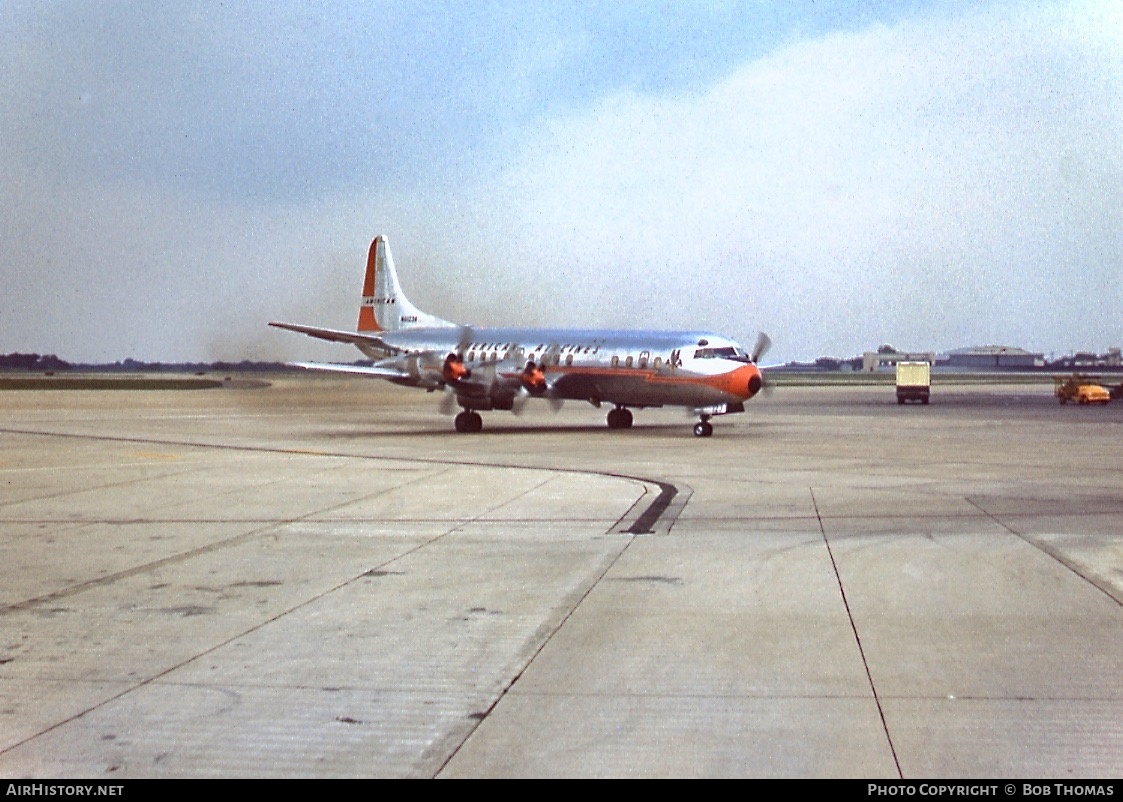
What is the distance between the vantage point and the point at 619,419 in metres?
41.7

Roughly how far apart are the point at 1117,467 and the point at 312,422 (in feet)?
102

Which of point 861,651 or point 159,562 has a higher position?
point 861,651

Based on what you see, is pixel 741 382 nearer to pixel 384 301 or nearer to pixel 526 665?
pixel 384 301

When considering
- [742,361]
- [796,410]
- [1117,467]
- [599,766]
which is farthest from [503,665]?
[796,410]

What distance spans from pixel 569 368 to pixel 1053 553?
2675 cm

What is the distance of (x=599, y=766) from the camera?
239 inches

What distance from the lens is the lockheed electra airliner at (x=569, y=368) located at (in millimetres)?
→ 36719

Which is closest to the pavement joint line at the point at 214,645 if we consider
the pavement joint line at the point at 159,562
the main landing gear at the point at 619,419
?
the pavement joint line at the point at 159,562

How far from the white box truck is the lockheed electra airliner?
3182 centimetres

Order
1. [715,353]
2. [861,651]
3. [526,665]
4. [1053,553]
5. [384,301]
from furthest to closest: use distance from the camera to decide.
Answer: [384,301], [715,353], [1053,553], [861,651], [526,665]

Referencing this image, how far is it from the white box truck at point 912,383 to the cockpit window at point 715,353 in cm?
3562

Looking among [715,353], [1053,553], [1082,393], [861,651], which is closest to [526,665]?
[861,651]

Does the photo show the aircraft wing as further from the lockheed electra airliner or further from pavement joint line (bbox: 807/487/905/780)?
pavement joint line (bbox: 807/487/905/780)

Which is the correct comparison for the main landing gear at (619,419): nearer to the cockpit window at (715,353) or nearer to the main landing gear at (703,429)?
the main landing gear at (703,429)
